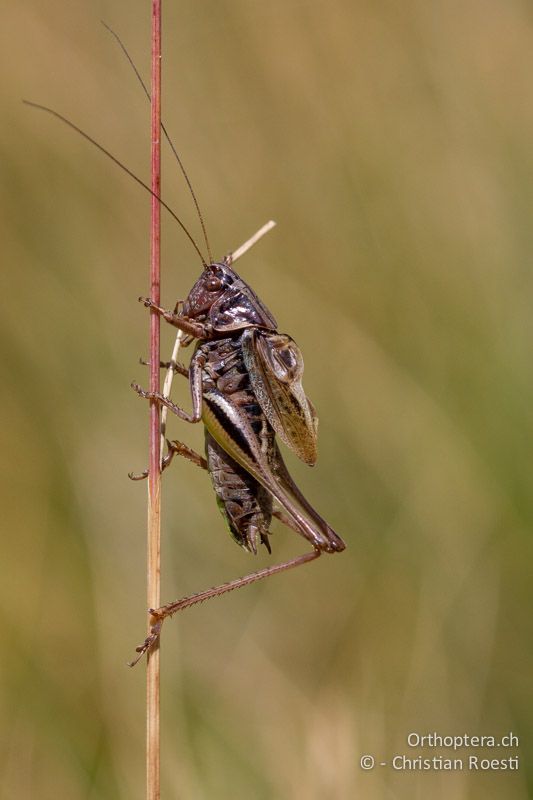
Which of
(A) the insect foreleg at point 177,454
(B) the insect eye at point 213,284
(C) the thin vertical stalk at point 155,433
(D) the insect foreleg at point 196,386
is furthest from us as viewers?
(B) the insect eye at point 213,284

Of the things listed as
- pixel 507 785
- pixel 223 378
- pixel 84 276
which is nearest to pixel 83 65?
pixel 84 276

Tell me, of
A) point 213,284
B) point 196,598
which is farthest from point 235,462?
point 213,284

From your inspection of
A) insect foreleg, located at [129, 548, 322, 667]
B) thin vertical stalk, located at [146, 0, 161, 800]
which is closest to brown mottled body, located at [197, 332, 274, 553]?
insect foreleg, located at [129, 548, 322, 667]

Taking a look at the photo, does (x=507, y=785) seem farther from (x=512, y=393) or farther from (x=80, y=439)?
(x=80, y=439)

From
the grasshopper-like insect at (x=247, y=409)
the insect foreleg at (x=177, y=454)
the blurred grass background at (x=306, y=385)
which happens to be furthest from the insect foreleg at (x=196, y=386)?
the blurred grass background at (x=306, y=385)

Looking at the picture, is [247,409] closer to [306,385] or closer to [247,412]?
[247,412]

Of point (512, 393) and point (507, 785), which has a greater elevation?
point (512, 393)

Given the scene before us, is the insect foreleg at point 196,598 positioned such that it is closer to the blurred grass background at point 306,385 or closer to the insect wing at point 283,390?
the insect wing at point 283,390

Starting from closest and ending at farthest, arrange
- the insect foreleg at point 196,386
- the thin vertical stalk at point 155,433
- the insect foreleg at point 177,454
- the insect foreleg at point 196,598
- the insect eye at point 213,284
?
the thin vertical stalk at point 155,433, the insect foreleg at point 196,598, the insect foreleg at point 177,454, the insect foreleg at point 196,386, the insect eye at point 213,284
